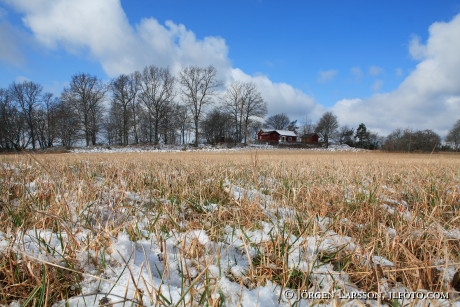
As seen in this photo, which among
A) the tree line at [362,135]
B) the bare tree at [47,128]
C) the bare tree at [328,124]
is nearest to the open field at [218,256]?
the tree line at [362,135]

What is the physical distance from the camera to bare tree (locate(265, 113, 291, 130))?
303ft

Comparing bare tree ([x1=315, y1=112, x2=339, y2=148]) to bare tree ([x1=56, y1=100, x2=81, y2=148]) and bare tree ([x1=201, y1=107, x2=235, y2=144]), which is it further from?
bare tree ([x1=56, y1=100, x2=81, y2=148])

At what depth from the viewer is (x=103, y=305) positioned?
3.13 ft

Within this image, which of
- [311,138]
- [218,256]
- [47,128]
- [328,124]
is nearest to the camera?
[218,256]

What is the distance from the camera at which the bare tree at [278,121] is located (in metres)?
92.3

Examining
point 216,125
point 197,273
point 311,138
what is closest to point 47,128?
point 216,125

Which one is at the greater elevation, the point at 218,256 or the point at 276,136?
the point at 276,136

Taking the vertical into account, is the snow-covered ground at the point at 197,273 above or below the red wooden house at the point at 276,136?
below

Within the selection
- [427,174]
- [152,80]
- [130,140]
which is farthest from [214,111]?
[427,174]

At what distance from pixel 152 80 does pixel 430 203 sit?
167ft

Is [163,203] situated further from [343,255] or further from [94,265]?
[343,255]

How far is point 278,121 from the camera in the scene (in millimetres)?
92500

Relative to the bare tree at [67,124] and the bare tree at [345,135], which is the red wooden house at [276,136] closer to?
the bare tree at [345,135]

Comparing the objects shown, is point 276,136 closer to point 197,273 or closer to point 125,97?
point 125,97
